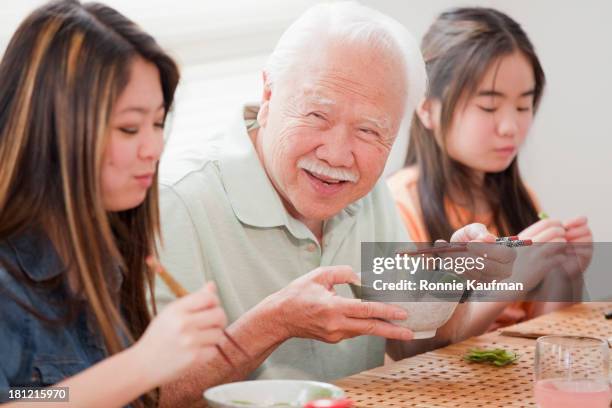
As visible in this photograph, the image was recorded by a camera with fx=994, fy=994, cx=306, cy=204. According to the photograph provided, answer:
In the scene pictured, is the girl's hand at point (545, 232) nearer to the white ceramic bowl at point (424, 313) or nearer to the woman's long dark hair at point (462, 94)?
the woman's long dark hair at point (462, 94)

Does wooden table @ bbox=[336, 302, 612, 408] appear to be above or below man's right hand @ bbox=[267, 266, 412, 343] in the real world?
below

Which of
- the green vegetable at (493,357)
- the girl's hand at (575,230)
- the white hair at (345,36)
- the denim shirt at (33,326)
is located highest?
the white hair at (345,36)

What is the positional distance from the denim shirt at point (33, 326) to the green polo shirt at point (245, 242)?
52 centimetres

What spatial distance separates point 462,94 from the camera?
2.80 metres

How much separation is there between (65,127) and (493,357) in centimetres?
95

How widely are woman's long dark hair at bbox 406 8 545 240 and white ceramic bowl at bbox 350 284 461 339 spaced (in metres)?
0.99

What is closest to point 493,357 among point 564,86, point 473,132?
point 473,132

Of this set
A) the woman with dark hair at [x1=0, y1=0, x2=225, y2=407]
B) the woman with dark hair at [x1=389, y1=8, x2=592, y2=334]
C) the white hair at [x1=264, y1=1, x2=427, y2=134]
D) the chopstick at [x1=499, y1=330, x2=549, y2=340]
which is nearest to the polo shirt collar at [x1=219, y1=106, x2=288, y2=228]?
the white hair at [x1=264, y1=1, x2=427, y2=134]

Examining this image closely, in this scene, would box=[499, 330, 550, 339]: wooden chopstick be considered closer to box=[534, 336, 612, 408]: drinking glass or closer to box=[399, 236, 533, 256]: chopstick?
box=[399, 236, 533, 256]: chopstick

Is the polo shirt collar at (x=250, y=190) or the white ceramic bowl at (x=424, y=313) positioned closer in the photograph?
the white ceramic bowl at (x=424, y=313)

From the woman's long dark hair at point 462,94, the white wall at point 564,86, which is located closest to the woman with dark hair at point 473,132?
the woman's long dark hair at point 462,94

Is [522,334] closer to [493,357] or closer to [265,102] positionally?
[493,357]

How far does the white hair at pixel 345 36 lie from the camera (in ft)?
6.39

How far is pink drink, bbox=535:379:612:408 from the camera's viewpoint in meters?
1.45
